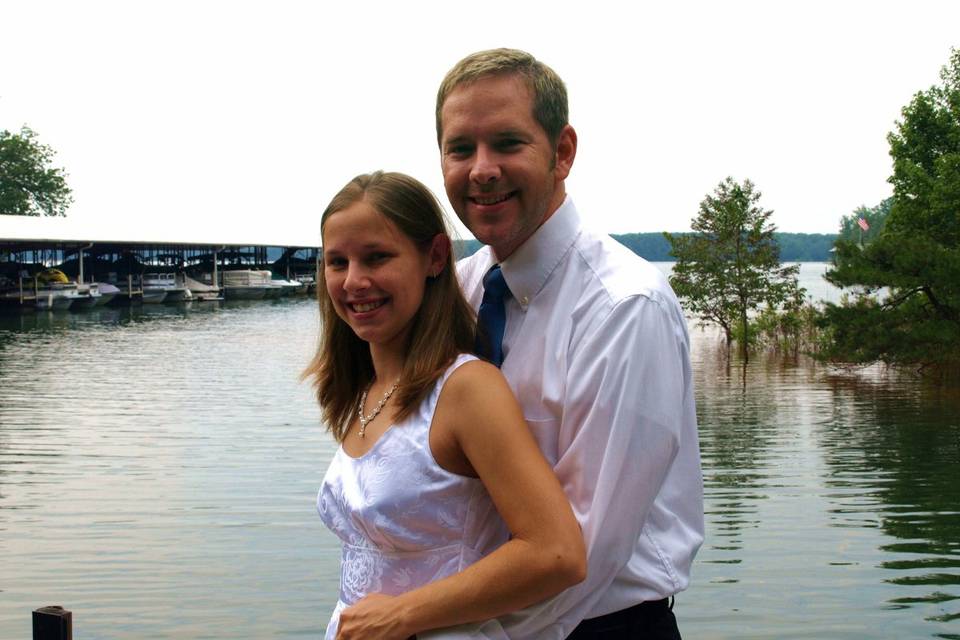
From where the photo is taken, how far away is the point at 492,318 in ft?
7.63

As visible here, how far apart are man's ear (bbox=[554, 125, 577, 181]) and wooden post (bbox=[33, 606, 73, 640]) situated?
1606mm

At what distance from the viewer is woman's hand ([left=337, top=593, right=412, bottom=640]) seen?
6.64 feet

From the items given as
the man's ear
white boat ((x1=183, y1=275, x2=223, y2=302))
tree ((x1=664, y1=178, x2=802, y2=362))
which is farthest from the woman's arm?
white boat ((x1=183, y1=275, x2=223, y2=302))

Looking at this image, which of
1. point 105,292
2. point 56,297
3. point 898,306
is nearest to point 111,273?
point 105,292

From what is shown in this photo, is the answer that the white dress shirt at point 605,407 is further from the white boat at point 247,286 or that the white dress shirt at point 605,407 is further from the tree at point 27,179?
the tree at point 27,179

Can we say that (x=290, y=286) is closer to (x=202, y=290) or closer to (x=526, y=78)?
(x=202, y=290)

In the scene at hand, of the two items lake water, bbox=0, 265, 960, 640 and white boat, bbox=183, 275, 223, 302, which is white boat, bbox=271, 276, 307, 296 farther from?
lake water, bbox=0, 265, 960, 640

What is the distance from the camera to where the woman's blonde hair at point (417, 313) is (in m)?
2.17

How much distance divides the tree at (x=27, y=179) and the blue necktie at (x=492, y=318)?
88.5 metres

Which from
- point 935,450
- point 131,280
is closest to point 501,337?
point 935,450

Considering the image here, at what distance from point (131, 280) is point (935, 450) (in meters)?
53.6

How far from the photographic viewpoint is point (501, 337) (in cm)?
230

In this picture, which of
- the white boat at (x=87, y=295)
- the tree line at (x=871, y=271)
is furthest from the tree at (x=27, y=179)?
the tree line at (x=871, y=271)

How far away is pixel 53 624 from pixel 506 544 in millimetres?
1378
